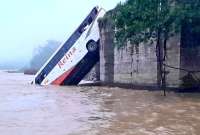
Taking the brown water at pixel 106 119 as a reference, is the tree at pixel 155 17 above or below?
above

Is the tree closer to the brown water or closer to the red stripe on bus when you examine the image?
the brown water

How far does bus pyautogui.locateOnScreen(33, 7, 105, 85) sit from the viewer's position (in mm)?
24672

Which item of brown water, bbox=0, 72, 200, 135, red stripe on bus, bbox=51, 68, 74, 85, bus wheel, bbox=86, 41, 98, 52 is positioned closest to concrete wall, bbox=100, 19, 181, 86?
bus wheel, bbox=86, 41, 98, 52

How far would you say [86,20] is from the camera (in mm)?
24938

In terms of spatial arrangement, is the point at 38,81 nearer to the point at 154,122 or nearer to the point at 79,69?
the point at 79,69

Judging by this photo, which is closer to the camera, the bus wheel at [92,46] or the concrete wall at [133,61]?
the concrete wall at [133,61]

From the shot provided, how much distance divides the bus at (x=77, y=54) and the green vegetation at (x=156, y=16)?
8545 mm

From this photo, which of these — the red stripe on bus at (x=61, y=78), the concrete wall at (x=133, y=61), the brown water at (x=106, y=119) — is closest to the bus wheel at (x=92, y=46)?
the concrete wall at (x=133, y=61)

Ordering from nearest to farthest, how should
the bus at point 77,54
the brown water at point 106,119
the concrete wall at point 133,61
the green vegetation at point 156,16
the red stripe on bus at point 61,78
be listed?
the brown water at point 106,119
the green vegetation at point 156,16
the concrete wall at point 133,61
the bus at point 77,54
the red stripe on bus at point 61,78

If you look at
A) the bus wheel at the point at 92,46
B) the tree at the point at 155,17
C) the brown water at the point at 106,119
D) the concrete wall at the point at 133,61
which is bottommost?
the brown water at the point at 106,119

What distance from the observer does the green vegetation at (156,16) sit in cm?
1527

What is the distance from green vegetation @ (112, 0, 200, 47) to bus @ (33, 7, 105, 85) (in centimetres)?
855

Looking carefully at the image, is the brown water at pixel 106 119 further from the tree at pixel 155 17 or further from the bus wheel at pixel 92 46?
the bus wheel at pixel 92 46

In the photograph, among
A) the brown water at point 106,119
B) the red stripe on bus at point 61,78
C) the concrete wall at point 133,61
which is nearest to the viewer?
the brown water at point 106,119
